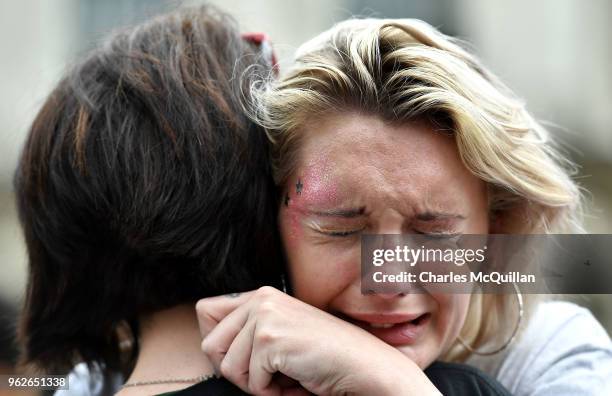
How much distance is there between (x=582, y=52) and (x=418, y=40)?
873 cm

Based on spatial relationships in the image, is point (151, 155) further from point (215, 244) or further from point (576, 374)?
point (576, 374)

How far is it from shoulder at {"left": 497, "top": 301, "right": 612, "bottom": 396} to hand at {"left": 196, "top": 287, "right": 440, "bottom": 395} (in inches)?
26.2

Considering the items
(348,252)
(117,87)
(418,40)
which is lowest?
(348,252)

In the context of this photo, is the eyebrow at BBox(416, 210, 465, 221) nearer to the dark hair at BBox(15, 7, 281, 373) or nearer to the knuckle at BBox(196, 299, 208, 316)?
the dark hair at BBox(15, 7, 281, 373)

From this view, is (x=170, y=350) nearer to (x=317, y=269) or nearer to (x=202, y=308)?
(x=202, y=308)

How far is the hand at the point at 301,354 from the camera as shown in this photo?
5.38 ft

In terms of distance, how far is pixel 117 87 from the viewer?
201cm

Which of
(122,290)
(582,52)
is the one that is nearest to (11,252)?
(122,290)

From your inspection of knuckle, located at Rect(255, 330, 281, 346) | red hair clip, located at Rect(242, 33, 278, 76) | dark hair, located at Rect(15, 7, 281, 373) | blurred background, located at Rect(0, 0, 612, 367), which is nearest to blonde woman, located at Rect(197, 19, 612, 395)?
knuckle, located at Rect(255, 330, 281, 346)

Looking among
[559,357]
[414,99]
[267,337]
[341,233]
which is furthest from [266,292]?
[559,357]

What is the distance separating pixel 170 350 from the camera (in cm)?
190

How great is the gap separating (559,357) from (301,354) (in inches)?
39.5

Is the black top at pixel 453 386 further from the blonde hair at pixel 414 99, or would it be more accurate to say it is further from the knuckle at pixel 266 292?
the blonde hair at pixel 414 99

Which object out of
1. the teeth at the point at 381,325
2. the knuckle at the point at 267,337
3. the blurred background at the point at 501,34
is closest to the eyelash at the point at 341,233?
the teeth at the point at 381,325
